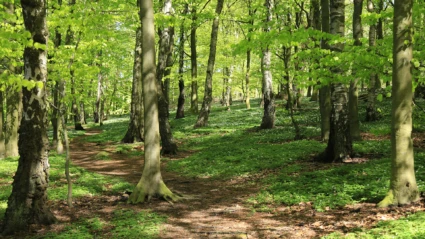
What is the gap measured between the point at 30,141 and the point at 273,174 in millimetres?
7950

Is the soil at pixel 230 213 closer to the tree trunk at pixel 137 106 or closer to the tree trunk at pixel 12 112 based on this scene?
the tree trunk at pixel 12 112

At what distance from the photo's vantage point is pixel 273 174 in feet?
38.0

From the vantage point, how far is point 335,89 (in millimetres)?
11734

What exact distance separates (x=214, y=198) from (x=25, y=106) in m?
5.75

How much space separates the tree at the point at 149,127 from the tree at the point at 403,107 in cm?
593

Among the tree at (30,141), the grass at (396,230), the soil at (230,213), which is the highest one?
the tree at (30,141)

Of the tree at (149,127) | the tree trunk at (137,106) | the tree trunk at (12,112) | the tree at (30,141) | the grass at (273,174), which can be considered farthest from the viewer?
the tree trunk at (137,106)

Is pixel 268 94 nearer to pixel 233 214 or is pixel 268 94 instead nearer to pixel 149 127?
pixel 149 127

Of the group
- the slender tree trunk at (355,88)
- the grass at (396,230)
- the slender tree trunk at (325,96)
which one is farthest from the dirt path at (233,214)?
the slender tree trunk at (355,88)

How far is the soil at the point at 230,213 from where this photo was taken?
6.52 metres

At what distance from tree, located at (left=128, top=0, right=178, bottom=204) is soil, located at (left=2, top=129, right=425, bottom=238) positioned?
1.10 feet

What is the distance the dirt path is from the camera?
21.4ft

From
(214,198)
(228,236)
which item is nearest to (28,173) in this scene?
(228,236)

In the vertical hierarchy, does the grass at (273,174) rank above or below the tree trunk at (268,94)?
below
